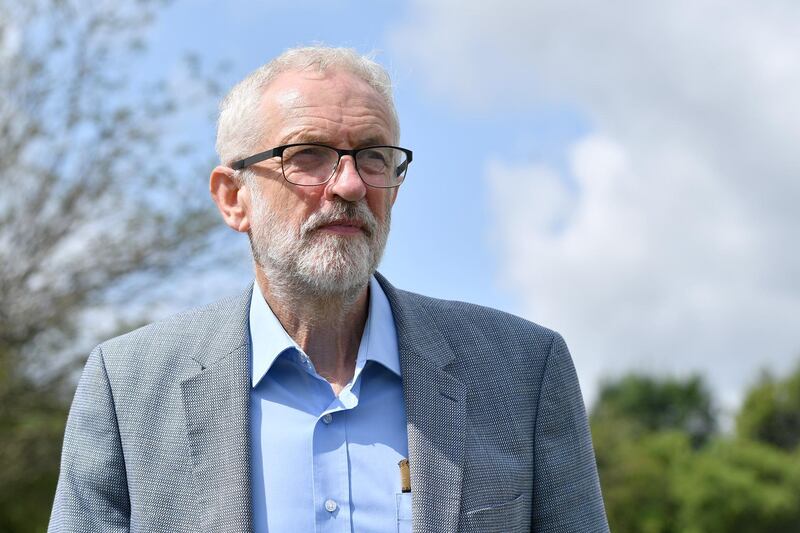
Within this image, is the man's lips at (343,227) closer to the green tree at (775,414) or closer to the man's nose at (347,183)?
the man's nose at (347,183)

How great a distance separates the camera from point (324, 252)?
2869 mm

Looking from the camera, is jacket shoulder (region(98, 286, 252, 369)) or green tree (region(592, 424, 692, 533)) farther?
green tree (region(592, 424, 692, 533))

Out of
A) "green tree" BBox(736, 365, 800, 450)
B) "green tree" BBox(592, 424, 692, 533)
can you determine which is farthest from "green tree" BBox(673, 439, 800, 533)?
"green tree" BBox(736, 365, 800, 450)

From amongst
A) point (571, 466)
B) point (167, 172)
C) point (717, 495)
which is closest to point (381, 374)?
point (571, 466)

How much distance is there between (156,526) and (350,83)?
1.26 meters

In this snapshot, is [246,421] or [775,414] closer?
[246,421]

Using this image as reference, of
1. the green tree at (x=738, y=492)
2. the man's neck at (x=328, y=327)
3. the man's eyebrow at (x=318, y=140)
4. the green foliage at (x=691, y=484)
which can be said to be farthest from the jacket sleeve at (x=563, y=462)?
the green tree at (x=738, y=492)

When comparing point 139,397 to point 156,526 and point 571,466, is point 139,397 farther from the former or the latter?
point 571,466

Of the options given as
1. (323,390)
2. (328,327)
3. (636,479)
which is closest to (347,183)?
(328,327)

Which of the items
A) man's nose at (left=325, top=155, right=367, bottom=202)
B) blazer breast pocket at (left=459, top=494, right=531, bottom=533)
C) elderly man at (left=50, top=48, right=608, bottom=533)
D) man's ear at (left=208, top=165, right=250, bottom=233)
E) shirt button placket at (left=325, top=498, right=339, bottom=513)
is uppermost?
man's ear at (left=208, top=165, right=250, bottom=233)

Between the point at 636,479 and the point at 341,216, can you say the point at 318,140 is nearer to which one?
the point at 341,216

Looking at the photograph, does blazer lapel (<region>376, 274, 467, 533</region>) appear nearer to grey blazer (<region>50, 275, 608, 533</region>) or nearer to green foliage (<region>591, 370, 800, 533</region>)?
grey blazer (<region>50, 275, 608, 533</region>)

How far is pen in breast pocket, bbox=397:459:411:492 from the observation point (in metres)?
2.74

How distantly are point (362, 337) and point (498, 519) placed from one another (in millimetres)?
608
